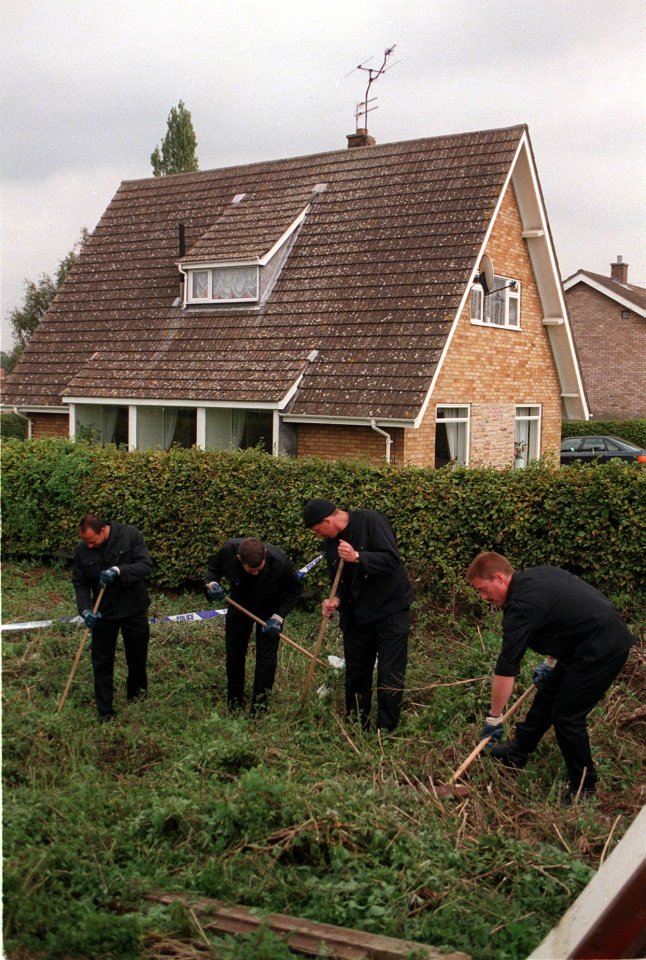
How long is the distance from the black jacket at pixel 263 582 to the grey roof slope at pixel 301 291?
730cm

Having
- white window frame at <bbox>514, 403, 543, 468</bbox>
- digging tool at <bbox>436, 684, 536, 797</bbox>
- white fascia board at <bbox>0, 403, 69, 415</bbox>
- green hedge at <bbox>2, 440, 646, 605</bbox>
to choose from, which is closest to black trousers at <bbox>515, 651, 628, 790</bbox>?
digging tool at <bbox>436, 684, 536, 797</bbox>

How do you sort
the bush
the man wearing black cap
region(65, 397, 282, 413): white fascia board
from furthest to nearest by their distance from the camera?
the bush → region(65, 397, 282, 413): white fascia board → the man wearing black cap

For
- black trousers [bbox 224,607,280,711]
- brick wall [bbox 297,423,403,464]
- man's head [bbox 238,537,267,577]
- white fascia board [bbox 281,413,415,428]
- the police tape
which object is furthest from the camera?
brick wall [bbox 297,423,403,464]

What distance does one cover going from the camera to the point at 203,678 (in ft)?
29.6

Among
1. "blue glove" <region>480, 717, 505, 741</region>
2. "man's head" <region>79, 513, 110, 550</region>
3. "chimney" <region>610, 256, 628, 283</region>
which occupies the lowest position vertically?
"blue glove" <region>480, 717, 505, 741</region>

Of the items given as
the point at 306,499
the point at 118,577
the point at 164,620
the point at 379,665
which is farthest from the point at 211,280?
the point at 379,665

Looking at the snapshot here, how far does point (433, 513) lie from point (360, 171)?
11.2 meters

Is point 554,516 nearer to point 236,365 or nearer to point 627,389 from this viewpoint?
point 236,365

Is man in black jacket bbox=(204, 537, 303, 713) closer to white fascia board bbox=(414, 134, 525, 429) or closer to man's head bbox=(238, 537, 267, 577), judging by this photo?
man's head bbox=(238, 537, 267, 577)

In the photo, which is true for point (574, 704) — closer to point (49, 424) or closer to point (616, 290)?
point (49, 424)

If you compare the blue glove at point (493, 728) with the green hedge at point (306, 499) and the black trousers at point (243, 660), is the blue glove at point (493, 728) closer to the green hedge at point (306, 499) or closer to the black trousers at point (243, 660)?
the black trousers at point (243, 660)

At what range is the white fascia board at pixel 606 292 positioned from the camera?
125 feet

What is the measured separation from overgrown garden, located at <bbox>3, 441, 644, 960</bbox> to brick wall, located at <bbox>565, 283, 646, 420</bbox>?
29.6 meters

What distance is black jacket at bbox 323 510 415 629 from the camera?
7250 mm
